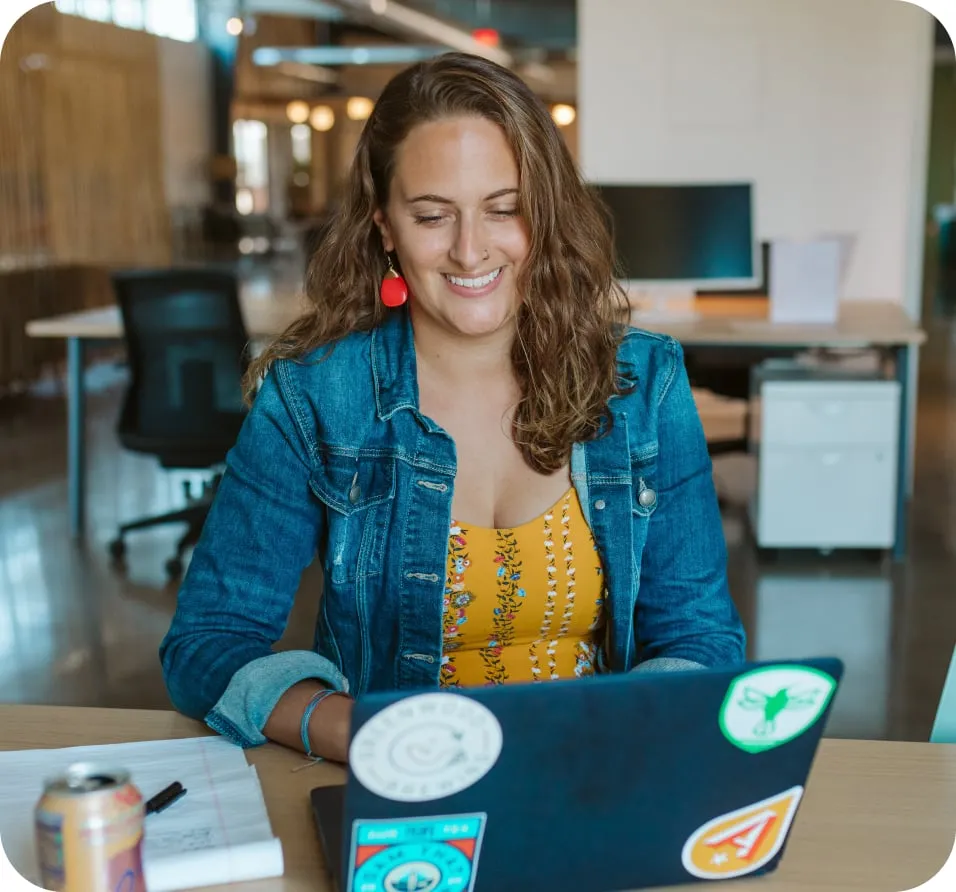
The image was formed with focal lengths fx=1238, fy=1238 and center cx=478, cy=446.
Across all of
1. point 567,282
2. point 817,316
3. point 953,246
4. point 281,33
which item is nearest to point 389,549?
point 567,282

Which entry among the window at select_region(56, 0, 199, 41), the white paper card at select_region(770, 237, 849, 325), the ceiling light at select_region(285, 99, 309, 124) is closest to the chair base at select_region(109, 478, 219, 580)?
the white paper card at select_region(770, 237, 849, 325)

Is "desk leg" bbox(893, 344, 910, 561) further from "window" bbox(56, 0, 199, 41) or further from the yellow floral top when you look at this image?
"window" bbox(56, 0, 199, 41)

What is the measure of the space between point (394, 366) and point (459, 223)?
7.5 inches

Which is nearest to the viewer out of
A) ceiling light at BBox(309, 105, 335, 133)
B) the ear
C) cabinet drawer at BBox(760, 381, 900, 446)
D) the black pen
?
the black pen

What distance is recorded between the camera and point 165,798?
103 centimetres

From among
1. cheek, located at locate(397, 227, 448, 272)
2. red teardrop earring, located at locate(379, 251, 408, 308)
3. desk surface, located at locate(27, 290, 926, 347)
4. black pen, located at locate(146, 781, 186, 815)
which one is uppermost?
cheek, located at locate(397, 227, 448, 272)

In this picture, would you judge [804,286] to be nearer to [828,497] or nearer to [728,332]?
[728,332]

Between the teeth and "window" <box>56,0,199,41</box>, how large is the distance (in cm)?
817

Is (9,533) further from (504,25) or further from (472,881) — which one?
(504,25)

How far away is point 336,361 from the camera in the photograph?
1484mm

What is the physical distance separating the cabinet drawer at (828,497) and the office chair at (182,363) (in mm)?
1870

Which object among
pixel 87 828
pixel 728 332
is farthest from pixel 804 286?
pixel 87 828

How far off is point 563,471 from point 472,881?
2.27 feet

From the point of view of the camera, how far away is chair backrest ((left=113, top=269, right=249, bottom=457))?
4.18 m
